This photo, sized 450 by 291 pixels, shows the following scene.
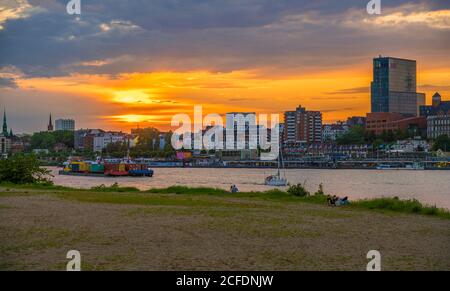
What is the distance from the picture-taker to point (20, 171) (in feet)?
121

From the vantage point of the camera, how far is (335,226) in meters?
15.0

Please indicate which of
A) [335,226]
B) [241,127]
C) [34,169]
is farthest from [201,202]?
[241,127]

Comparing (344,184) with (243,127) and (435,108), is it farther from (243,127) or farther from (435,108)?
(435,108)

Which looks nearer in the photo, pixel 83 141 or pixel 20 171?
pixel 20 171

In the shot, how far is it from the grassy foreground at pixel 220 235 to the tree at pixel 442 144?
118694 mm

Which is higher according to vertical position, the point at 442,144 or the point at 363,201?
the point at 442,144

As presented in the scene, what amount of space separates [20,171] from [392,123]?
132173 millimetres

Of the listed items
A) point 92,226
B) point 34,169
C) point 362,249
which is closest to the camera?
point 362,249

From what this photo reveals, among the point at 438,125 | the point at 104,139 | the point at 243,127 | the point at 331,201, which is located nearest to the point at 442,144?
the point at 438,125

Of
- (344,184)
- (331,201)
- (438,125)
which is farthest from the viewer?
(438,125)

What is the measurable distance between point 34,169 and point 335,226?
27258mm
